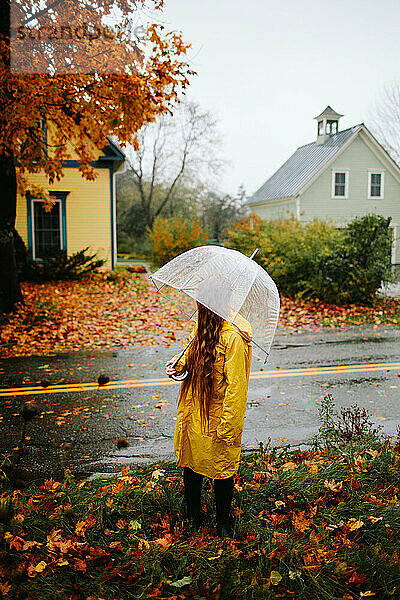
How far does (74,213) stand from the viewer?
19406 mm

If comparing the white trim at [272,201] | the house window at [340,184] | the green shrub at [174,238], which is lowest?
the green shrub at [174,238]

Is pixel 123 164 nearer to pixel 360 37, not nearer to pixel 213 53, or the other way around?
pixel 213 53

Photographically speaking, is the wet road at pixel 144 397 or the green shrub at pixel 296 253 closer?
the wet road at pixel 144 397

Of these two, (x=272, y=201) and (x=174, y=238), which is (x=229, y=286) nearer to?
(x=174, y=238)

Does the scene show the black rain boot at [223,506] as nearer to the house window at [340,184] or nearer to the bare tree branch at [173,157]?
the house window at [340,184]

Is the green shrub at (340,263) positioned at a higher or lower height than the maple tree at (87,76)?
lower

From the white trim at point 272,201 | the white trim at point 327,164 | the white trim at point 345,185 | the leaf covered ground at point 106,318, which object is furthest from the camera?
the white trim at point 272,201

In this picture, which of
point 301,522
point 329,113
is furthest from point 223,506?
point 329,113

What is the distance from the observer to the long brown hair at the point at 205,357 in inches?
121

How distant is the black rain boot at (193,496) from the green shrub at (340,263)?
1096 centimetres

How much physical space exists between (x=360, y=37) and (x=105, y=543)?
1495 cm

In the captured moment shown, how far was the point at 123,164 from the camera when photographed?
2034cm

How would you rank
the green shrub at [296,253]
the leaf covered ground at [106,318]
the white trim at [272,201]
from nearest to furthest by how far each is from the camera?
the leaf covered ground at [106,318]
the green shrub at [296,253]
the white trim at [272,201]

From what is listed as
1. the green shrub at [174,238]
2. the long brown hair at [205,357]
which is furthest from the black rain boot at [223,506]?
the green shrub at [174,238]
